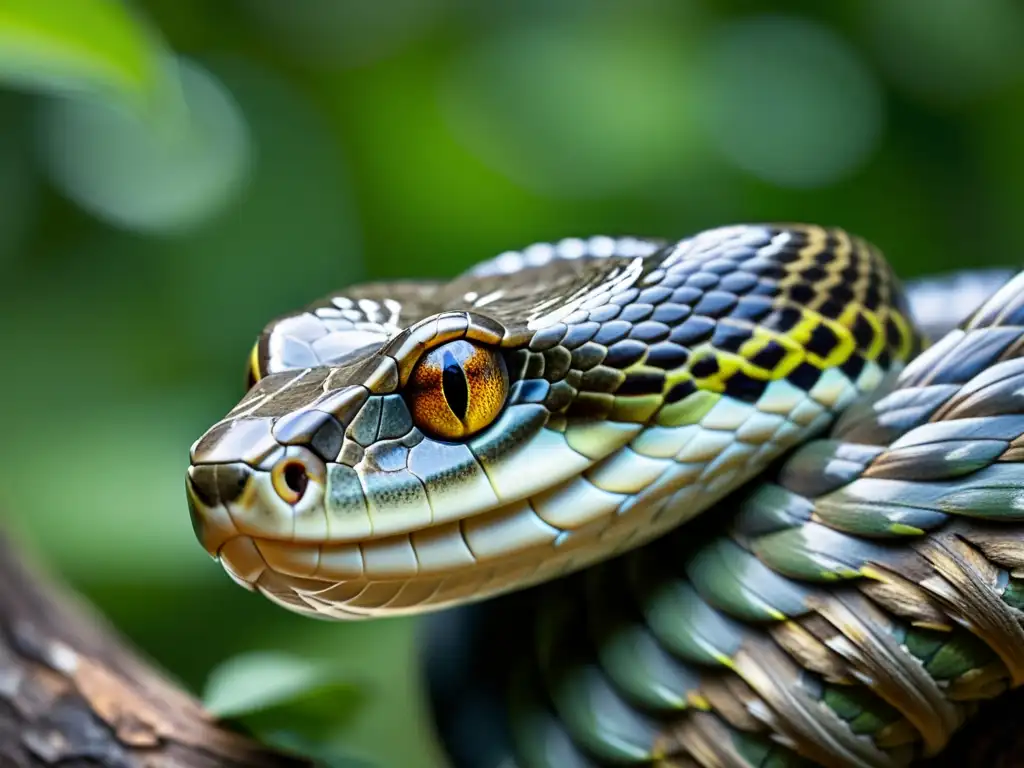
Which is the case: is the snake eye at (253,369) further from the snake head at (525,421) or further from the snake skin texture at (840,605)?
the snake skin texture at (840,605)

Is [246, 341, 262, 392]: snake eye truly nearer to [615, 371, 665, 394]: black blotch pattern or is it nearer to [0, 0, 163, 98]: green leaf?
[615, 371, 665, 394]: black blotch pattern

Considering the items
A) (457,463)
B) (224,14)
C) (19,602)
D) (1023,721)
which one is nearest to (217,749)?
(19,602)

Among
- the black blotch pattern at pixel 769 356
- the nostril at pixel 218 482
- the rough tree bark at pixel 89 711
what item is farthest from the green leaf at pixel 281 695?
the black blotch pattern at pixel 769 356

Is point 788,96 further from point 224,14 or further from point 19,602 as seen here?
point 19,602

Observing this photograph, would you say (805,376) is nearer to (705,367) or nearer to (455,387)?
(705,367)

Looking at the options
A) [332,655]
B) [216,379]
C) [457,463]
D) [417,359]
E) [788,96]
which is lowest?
[332,655]

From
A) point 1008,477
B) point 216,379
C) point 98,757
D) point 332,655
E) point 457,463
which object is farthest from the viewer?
point 216,379

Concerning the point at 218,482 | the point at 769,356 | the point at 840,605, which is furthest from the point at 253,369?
the point at 840,605
